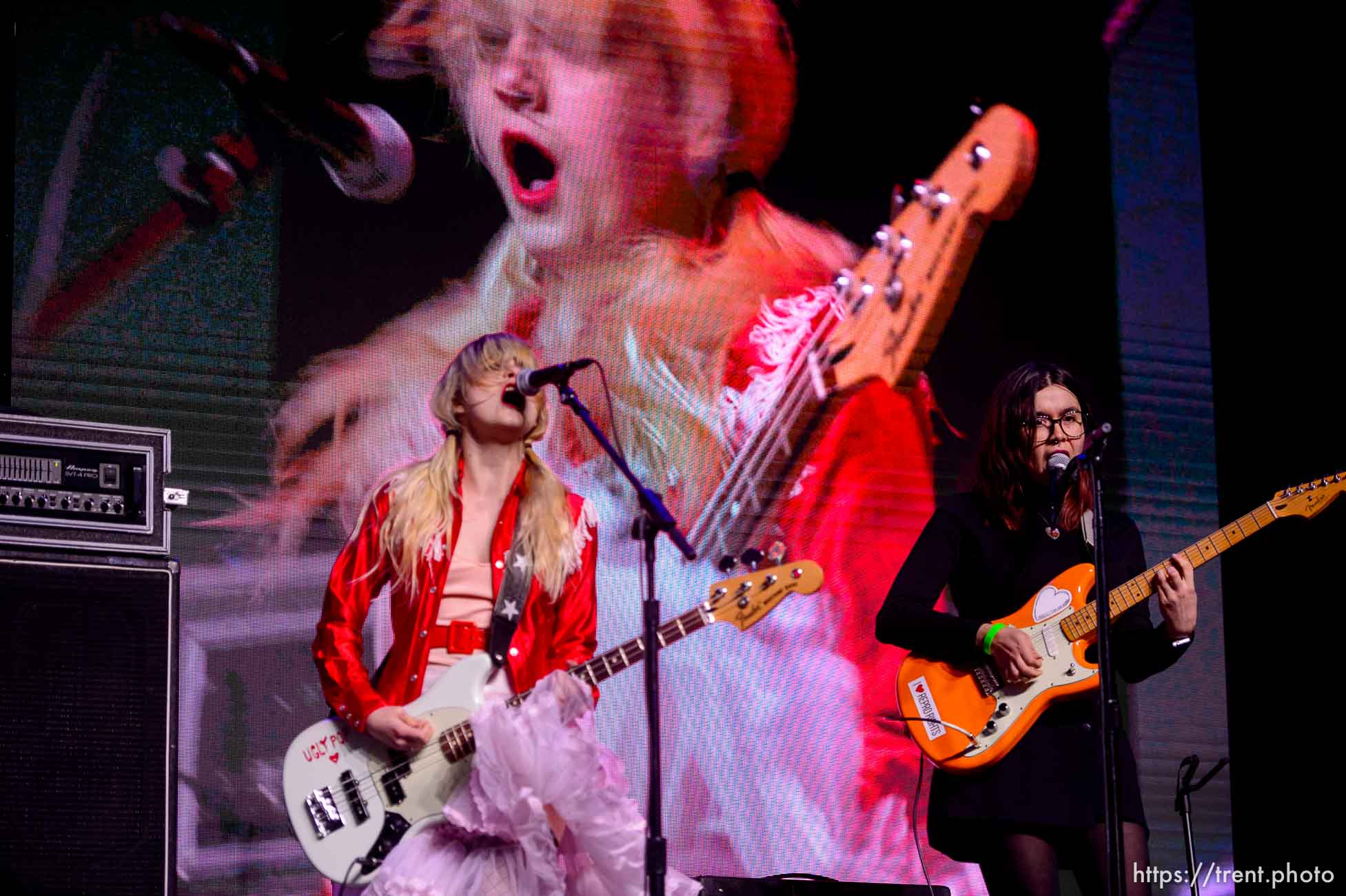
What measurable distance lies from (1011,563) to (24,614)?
2443mm

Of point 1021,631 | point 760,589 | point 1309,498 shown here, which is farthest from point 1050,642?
point 1309,498

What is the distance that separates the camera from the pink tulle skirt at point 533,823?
3.23 m

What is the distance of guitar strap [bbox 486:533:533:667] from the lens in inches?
140

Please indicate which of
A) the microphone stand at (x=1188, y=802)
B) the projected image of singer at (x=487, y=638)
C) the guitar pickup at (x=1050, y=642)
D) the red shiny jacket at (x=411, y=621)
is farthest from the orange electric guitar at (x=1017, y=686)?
the microphone stand at (x=1188, y=802)

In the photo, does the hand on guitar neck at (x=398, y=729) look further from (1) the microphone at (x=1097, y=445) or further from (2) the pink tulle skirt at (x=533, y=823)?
(1) the microphone at (x=1097, y=445)

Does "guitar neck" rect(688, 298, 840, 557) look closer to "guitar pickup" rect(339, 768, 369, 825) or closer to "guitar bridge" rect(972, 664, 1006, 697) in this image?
"guitar bridge" rect(972, 664, 1006, 697)

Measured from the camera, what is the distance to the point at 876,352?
557 centimetres

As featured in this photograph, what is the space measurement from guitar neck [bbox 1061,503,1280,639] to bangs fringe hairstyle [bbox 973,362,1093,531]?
0.22m

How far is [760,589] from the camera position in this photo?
3.85 meters

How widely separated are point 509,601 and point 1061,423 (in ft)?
5.01

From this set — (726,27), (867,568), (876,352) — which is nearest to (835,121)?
(726,27)

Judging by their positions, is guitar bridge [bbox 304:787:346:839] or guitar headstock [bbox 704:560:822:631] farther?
guitar headstock [bbox 704:560:822:631]

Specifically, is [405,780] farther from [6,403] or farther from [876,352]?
[876,352]

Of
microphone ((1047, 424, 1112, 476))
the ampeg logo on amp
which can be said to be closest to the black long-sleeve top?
microphone ((1047, 424, 1112, 476))
